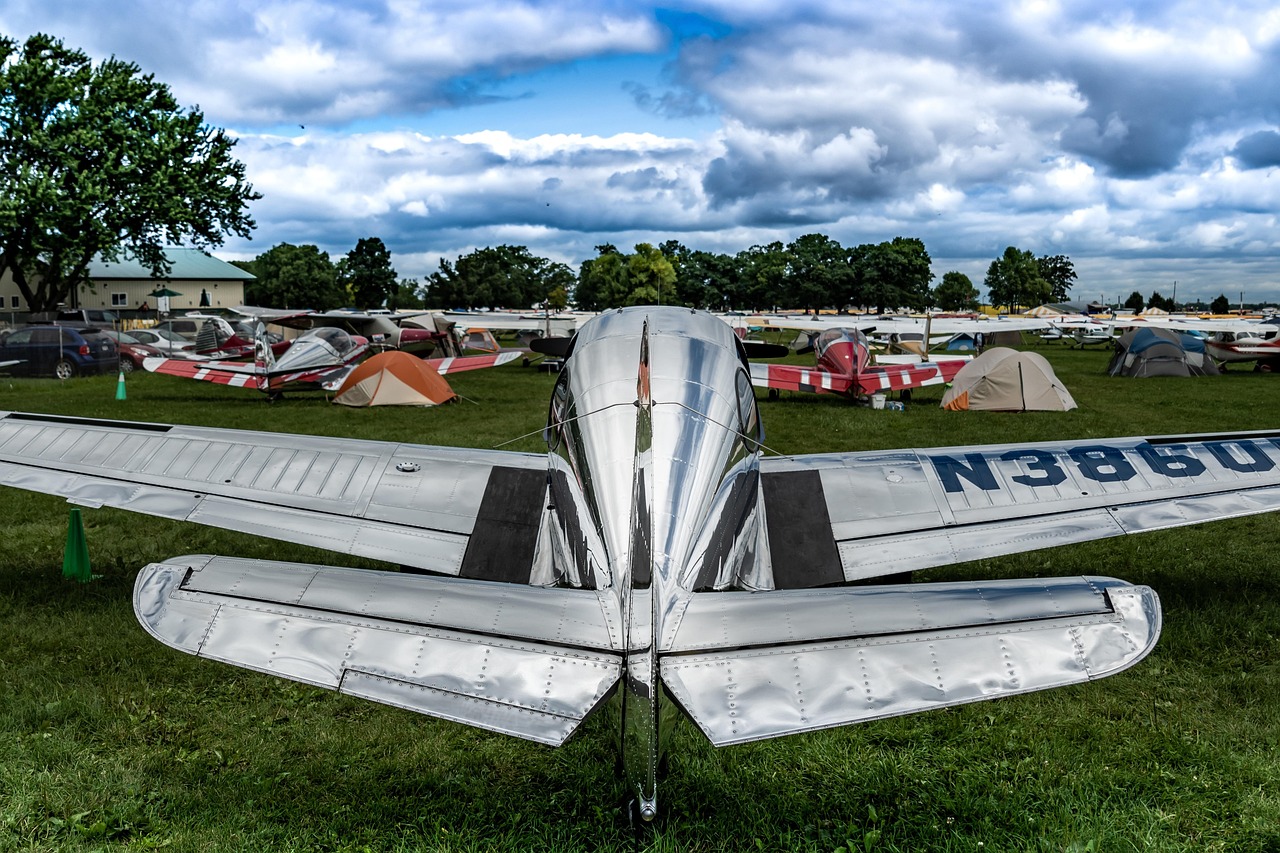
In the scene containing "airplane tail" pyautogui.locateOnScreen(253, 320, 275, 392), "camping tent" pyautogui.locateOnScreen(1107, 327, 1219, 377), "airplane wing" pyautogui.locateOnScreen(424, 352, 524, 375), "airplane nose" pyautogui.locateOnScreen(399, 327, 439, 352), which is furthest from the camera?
"airplane nose" pyautogui.locateOnScreen(399, 327, 439, 352)

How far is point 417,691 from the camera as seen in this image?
255 cm

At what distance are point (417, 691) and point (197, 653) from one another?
68 cm

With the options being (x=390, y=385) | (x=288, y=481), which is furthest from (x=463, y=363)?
(x=288, y=481)

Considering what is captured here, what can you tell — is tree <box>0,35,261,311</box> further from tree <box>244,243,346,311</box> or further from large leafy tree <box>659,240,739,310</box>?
large leafy tree <box>659,240,739,310</box>

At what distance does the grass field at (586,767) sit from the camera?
3455 millimetres

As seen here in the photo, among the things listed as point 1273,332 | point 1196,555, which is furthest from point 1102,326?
point 1196,555

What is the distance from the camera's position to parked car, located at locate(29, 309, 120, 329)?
33.0 meters

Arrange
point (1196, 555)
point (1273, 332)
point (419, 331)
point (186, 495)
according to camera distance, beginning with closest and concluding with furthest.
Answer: point (186, 495) < point (1196, 555) < point (419, 331) < point (1273, 332)

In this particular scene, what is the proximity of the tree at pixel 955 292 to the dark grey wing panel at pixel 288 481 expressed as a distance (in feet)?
439

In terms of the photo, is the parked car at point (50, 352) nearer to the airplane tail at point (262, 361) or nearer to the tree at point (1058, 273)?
the airplane tail at point (262, 361)

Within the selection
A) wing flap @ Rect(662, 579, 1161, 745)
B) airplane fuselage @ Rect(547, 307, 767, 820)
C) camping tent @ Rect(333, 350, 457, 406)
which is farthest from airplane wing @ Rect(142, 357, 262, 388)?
wing flap @ Rect(662, 579, 1161, 745)

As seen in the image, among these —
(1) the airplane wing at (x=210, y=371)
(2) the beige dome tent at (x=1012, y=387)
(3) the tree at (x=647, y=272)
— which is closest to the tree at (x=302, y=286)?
(3) the tree at (x=647, y=272)

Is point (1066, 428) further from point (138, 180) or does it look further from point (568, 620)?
point (138, 180)

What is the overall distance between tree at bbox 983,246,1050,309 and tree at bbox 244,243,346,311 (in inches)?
3507
